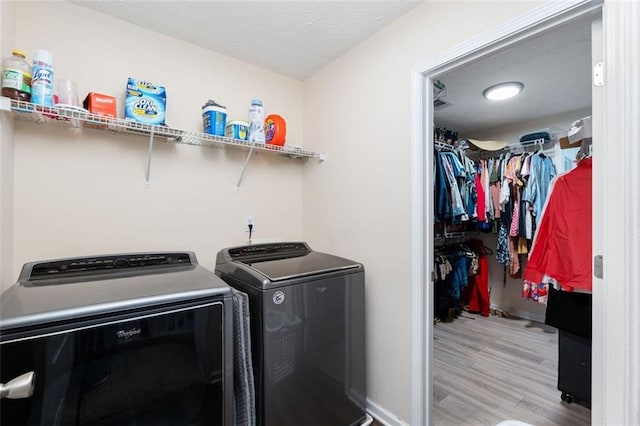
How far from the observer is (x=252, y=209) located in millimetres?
2088

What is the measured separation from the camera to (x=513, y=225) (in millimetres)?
3104

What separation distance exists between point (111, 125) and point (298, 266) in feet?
3.90

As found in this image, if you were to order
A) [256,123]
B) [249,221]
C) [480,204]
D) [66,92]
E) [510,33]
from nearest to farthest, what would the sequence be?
[510,33]
[66,92]
[256,123]
[249,221]
[480,204]

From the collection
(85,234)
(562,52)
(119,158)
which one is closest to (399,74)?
(562,52)

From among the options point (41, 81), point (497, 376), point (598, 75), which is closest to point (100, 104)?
point (41, 81)

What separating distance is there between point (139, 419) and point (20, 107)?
1.33 m

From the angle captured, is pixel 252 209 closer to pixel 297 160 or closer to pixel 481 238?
pixel 297 160

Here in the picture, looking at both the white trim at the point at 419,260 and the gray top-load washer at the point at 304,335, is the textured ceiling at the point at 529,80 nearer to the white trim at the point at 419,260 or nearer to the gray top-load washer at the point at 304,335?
the white trim at the point at 419,260

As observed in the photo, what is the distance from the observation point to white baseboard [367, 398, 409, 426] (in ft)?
5.28

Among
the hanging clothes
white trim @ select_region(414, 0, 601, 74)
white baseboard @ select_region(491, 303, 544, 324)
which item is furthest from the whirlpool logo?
white baseboard @ select_region(491, 303, 544, 324)

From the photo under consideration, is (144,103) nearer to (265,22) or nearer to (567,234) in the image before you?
(265,22)

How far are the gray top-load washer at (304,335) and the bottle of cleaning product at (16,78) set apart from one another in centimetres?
115

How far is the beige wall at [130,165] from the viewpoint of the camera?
4.57 ft

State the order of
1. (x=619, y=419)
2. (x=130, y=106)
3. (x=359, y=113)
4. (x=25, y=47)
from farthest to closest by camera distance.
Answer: (x=359, y=113) < (x=130, y=106) < (x=25, y=47) < (x=619, y=419)
